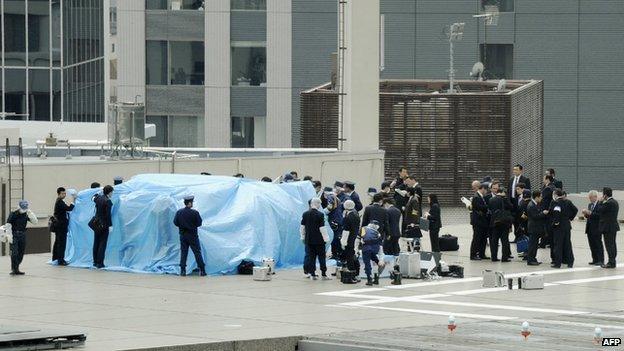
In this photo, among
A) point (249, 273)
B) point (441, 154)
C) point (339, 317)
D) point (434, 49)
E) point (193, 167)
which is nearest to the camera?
point (339, 317)

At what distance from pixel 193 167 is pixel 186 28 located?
26.8 metres

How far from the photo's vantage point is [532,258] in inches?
1281

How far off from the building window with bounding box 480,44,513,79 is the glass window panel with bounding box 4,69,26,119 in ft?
73.8

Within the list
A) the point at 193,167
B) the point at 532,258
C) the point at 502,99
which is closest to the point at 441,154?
the point at 502,99

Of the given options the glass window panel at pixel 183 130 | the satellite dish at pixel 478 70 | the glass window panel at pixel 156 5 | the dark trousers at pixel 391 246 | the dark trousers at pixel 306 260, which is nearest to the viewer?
the dark trousers at pixel 306 260

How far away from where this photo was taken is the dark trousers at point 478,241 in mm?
33125

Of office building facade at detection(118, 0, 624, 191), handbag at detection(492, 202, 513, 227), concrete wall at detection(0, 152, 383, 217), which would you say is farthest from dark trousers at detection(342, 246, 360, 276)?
office building facade at detection(118, 0, 624, 191)

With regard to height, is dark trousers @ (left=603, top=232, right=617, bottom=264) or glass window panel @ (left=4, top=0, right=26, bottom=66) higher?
glass window panel @ (left=4, top=0, right=26, bottom=66)

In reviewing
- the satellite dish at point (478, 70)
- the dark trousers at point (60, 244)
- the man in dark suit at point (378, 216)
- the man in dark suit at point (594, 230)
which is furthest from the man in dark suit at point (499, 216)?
the satellite dish at point (478, 70)

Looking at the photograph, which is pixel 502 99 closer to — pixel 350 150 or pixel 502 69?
pixel 350 150

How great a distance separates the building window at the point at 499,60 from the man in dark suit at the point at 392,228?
33940 millimetres

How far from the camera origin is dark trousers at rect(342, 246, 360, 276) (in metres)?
29.2

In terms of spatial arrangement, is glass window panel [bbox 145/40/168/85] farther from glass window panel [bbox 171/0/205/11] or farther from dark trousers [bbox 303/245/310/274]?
dark trousers [bbox 303/245/310/274]

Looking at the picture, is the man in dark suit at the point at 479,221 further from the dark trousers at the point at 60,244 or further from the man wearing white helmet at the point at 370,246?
the dark trousers at the point at 60,244
